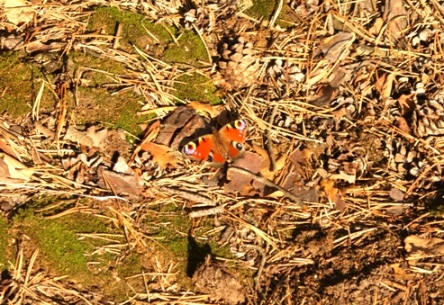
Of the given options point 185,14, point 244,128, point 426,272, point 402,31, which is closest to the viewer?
point 426,272

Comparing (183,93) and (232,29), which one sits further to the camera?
(232,29)

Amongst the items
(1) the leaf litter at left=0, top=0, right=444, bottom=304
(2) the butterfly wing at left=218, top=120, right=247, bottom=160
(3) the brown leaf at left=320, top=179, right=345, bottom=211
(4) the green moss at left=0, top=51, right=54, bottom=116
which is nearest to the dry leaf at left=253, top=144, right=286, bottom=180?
(1) the leaf litter at left=0, top=0, right=444, bottom=304

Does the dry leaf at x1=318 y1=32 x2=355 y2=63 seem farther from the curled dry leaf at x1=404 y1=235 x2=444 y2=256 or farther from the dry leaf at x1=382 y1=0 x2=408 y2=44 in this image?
the curled dry leaf at x1=404 y1=235 x2=444 y2=256

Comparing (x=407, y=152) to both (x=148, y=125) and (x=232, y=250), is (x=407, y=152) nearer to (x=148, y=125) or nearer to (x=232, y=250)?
(x=232, y=250)

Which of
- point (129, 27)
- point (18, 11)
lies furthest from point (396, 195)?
point (18, 11)

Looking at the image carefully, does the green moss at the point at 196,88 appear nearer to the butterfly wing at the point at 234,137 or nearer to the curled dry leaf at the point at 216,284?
the butterfly wing at the point at 234,137

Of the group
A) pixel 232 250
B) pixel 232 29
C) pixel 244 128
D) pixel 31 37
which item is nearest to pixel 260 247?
pixel 232 250

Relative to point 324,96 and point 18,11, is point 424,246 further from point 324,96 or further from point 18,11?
point 18,11

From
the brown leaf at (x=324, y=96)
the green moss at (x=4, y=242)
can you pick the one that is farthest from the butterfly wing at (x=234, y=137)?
the green moss at (x=4, y=242)
